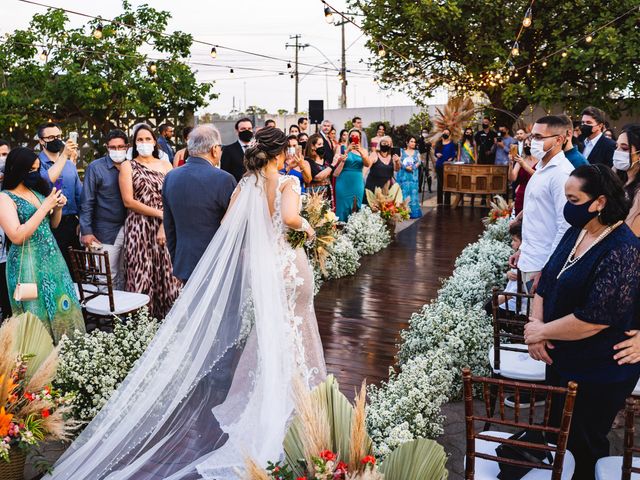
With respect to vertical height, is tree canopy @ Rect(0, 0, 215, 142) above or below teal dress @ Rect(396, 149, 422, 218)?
above

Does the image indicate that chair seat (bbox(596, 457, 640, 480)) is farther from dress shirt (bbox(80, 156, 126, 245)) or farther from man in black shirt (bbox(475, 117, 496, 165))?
man in black shirt (bbox(475, 117, 496, 165))

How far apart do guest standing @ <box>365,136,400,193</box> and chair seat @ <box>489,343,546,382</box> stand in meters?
7.11

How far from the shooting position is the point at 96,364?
3.82 meters

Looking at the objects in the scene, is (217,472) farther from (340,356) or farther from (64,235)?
(64,235)

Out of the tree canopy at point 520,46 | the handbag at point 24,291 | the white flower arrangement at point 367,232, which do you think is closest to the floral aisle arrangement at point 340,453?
the handbag at point 24,291

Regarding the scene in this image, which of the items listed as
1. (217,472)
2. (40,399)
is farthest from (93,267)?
(217,472)

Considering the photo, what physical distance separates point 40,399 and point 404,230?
8499 mm

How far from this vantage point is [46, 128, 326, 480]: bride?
3.38m

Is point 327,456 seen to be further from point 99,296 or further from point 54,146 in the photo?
point 54,146

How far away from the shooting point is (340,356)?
5.18m

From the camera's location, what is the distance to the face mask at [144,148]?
5.33 metres

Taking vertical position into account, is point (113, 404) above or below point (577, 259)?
below

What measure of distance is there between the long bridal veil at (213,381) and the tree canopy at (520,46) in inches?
496

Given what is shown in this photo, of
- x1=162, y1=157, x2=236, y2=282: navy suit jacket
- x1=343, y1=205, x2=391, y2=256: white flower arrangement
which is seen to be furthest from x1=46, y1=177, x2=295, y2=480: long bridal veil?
x1=343, y1=205, x2=391, y2=256: white flower arrangement
